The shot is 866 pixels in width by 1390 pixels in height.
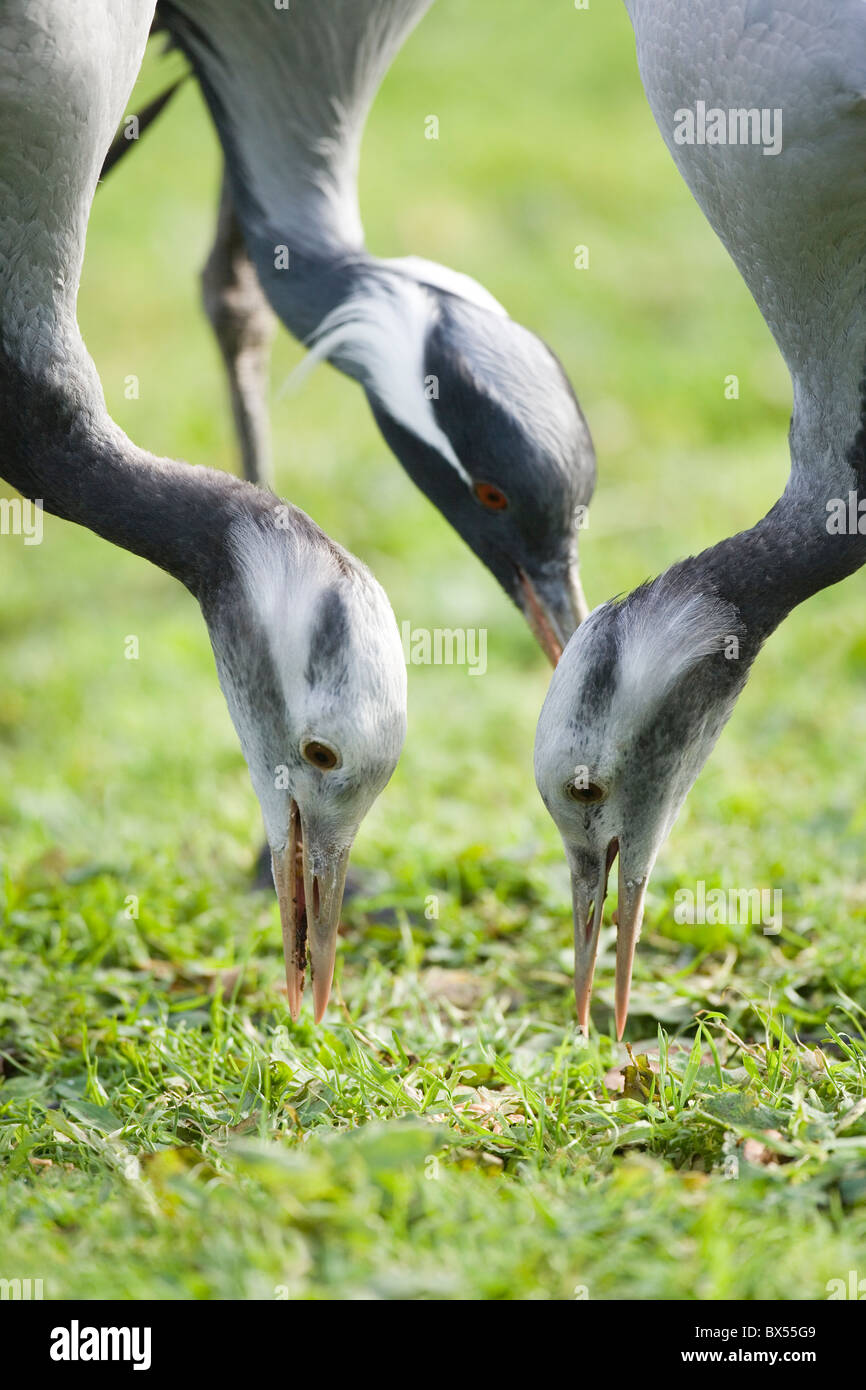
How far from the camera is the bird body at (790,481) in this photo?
3.25m

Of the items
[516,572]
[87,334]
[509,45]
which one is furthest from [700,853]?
[509,45]

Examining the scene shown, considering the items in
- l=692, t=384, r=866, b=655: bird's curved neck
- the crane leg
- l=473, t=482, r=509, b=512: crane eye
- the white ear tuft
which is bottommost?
l=692, t=384, r=866, b=655: bird's curved neck

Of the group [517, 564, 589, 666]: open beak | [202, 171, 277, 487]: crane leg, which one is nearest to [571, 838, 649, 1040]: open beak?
[517, 564, 589, 666]: open beak

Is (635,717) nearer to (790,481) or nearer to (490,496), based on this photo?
(790,481)

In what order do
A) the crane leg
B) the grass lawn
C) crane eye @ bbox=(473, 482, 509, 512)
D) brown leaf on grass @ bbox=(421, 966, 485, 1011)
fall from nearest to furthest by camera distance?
the grass lawn, brown leaf on grass @ bbox=(421, 966, 485, 1011), crane eye @ bbox=(473, 482, 509, 512), the crane leg

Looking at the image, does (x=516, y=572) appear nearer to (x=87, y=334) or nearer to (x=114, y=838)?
(x=114, y=838)

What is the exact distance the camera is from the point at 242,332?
5516mm

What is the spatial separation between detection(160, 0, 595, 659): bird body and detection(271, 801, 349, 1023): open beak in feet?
3.62

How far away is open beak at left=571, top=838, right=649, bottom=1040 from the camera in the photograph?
3.64 m

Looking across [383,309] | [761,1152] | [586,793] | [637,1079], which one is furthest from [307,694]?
[383,309]

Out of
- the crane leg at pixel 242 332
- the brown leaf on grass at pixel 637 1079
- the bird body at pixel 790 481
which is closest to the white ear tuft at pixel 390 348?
the crane leg at pixel 242 332

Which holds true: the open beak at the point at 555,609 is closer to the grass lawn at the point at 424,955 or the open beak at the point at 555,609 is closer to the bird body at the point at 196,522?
the grass lawn at the point at 424,955

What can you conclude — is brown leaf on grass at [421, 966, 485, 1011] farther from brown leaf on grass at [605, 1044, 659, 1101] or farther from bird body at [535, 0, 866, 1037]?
brown leaf on grass at [605, 1044, 659, 1101]
